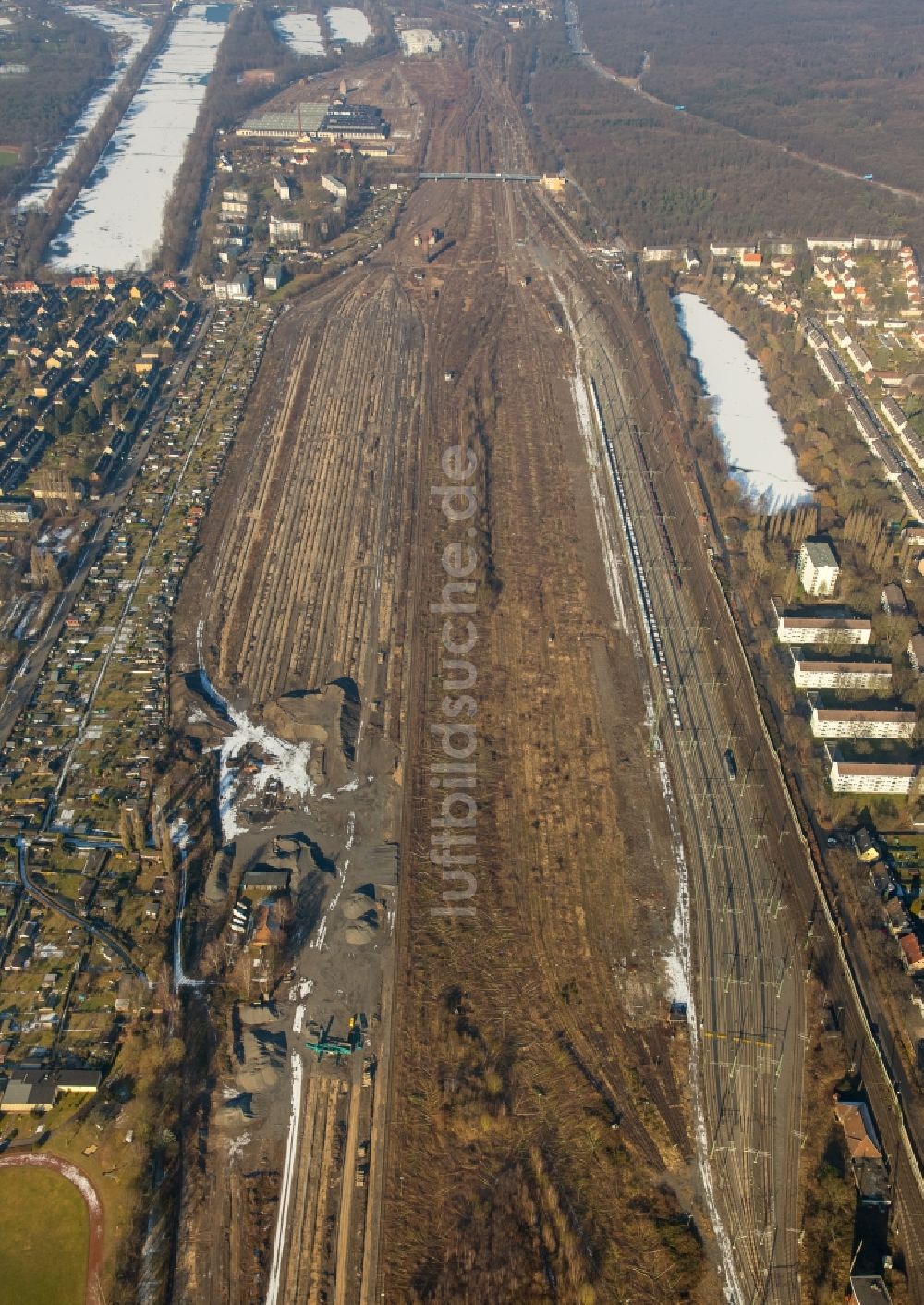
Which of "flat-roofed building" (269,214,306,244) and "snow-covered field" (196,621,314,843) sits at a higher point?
"flat-roofed building" (269,214,306,244)

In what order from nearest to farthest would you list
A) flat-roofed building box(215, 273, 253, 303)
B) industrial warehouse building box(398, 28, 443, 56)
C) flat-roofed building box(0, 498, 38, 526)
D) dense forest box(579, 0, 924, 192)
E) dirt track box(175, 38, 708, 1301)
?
dirt track box(175, 38, 708, 1301), flat-roofed building box(0, 498, 38, 526), flat-roofed building box(215, 273, 253, 303), dense forest box(579, 0, 924, 192), industrial warehouse building box(398, 28, 443, 56)

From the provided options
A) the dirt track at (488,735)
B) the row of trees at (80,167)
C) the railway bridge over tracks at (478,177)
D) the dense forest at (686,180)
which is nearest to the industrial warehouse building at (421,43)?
the dense forest at (686,180)

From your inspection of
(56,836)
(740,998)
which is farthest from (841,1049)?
(56,836)

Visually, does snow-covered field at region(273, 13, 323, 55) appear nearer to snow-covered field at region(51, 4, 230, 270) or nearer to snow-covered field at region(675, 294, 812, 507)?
snow-covered field at region(51, 4, 230, 270)

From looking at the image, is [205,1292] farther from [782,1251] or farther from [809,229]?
[809,229]

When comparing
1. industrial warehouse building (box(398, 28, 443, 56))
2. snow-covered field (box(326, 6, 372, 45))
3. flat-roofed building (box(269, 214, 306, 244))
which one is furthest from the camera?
snow-covered field (box(326, 6, 372, 45))

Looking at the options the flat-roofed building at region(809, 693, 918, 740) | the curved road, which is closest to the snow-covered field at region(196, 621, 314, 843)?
the curved road
